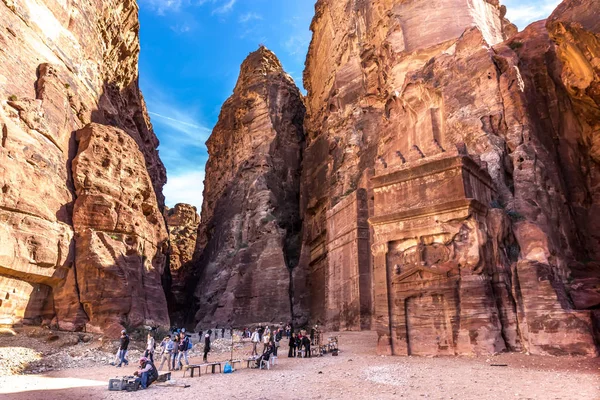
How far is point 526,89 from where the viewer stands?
24.0 metres

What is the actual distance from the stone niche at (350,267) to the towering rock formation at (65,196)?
12061 millimetres

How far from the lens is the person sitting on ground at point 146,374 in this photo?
12200 mm

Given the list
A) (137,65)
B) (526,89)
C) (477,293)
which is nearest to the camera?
(477,293)

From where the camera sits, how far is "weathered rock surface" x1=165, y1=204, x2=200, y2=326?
151 ft

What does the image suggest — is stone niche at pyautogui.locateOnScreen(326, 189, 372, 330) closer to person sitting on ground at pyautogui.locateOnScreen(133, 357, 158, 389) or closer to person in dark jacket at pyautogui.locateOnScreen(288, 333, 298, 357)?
person in dark jacket at pyautogui.locateOnScreen(288, 333, 298, 357)

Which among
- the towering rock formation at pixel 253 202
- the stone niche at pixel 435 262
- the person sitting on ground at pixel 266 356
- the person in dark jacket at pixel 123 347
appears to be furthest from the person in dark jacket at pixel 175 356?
the towering rock formation at pixel 253 202

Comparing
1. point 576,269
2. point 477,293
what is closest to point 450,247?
point 477,293

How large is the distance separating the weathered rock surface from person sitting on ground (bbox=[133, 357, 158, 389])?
29.4 metres

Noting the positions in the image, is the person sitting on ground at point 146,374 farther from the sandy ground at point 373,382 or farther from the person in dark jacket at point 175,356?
the person in dark jacket at point 175,356

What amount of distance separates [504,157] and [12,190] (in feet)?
78.8

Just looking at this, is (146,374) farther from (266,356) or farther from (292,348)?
(292,348)

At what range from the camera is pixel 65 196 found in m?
25.1

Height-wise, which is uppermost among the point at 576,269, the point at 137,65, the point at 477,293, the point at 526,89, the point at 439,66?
the point at 137,65

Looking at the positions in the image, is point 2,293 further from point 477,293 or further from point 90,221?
point 477,293
